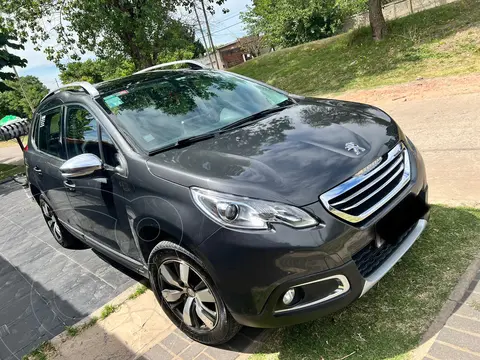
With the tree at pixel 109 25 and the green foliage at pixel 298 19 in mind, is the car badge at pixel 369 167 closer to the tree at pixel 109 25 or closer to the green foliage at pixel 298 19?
the tree at pixel 109 25

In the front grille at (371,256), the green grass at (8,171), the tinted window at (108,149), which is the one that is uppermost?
the tinted window at (108,149)

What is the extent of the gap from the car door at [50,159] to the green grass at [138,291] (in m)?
1.06

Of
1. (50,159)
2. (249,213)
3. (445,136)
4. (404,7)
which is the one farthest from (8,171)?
Answer: (404,7)

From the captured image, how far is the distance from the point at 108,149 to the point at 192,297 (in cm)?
127

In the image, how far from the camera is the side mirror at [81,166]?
2789 mm

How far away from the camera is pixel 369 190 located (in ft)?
7.70

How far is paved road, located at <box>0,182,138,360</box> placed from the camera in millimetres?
3426

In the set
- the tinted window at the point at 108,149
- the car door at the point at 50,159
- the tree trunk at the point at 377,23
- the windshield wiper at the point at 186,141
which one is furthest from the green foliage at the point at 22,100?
the windshield wiper at the point at 186,141

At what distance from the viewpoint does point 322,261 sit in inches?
82.3

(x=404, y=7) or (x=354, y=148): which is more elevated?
(x=354, y=148)

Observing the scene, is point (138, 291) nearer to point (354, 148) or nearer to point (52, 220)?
point (52, 220)

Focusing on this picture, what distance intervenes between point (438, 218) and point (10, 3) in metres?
15.6

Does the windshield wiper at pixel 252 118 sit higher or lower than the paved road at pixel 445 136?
higher

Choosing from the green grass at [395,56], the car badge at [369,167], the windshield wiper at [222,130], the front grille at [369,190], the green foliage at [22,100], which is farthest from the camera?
the green foliage at [22,100]
